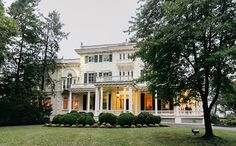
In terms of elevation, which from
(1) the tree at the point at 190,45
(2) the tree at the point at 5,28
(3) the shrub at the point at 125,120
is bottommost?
(3) the shrub at the point at 125,120

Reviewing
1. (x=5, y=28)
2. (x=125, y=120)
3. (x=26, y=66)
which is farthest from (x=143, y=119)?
(x=26, y=66)

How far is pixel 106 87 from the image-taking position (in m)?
32.0

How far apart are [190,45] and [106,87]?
1941cm

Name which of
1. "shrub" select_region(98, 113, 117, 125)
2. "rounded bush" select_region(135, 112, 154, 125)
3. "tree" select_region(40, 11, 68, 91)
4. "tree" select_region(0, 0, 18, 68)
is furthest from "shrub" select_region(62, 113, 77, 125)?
"tree" select_region(40, 11, 68, 91)

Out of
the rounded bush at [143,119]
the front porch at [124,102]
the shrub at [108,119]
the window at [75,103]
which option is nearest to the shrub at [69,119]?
the shrub at [108,119]

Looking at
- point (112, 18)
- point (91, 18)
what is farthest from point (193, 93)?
point (112, 18)

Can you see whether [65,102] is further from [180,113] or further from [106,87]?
[180,113]

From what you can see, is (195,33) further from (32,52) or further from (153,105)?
(32,52)

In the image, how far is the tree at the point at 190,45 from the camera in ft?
40.8

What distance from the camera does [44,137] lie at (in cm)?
1530

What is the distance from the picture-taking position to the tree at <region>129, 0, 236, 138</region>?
12.4 metres

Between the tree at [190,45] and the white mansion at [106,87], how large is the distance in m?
15.4

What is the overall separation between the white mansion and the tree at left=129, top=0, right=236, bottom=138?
15419 mm

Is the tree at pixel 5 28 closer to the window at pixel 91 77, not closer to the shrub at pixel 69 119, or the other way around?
the shrub at pixel 69 119
